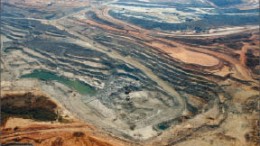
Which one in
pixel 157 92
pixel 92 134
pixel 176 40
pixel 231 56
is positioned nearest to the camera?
pixel 92 134

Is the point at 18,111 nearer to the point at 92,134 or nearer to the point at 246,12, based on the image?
the point at 92,134

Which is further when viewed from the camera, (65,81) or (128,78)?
(65,81)

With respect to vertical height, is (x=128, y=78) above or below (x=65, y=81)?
above

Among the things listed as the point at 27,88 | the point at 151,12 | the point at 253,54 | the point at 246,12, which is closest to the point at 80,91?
the point at 27,88

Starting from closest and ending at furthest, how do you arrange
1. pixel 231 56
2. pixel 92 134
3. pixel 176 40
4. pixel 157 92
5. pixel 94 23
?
→ pixel 92 134 → pixel 157 92 → pixel 231 56 → pixel 176 40 → pixel 94 23

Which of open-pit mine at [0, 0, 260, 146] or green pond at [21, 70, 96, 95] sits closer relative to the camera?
open-pit mine at [0, 0, 260, 146]
